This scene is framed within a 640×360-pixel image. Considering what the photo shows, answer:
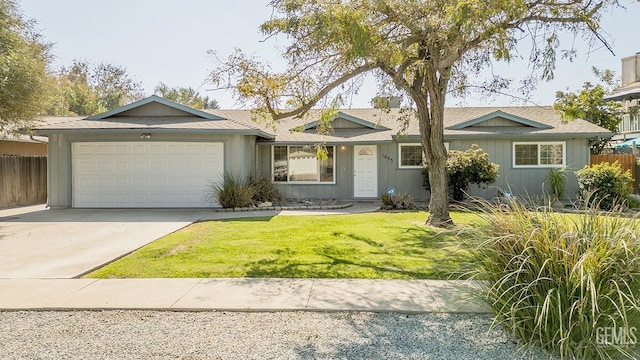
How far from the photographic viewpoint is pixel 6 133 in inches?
580

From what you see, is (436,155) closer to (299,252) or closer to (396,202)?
(396,202)

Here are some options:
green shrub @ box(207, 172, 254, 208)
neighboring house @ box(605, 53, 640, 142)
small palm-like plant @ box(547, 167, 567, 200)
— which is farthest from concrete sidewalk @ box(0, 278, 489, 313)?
neighboring house @ box(605, 53, 640, 142)

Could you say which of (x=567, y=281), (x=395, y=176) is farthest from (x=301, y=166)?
(x=567, y=281)

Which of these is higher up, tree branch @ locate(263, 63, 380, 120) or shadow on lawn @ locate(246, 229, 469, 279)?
tree branch @ locate(263, 63, 380, 120)

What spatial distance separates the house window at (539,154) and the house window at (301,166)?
707cm

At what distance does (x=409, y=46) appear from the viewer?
29.9 feet

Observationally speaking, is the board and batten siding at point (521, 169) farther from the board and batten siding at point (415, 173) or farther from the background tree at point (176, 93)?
the background tree at point (176, 93)

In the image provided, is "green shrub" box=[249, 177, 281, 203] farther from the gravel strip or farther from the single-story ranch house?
the gravel strip

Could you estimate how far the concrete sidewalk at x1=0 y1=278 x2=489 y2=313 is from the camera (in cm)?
452

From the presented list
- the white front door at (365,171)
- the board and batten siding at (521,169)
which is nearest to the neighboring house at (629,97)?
the board and batten siding at (521,169)

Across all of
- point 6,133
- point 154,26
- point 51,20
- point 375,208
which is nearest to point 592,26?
point 375,208

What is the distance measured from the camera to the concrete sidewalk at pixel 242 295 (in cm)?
452

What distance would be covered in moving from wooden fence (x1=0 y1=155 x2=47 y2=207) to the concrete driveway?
162 cm

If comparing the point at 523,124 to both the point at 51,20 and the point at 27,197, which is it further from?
the point at 27,197
